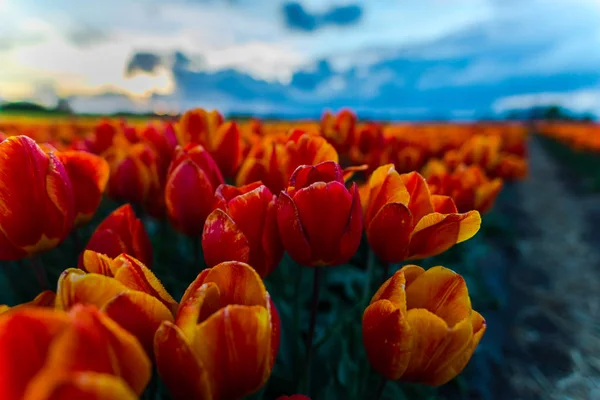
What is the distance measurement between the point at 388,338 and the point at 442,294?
12 cm

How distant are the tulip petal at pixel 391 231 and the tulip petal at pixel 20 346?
2.00ft

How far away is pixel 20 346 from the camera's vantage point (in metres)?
0.43

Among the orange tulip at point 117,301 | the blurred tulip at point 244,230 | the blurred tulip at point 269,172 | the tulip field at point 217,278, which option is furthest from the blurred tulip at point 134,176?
the orange tulip at point 117,301

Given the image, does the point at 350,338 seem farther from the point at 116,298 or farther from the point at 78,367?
the point at 78,367

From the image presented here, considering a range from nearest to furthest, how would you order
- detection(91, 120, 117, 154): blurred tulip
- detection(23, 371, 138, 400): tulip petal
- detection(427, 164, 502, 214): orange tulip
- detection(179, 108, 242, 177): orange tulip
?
1. detection(23, 371, 138, 400): tulip petal
2. detection(179, 108, 242, 177): orange tulip
3. detection(427, 164, 502, 214): orange tulip
4. detection(91, 120, 117, 154): blurred tulip

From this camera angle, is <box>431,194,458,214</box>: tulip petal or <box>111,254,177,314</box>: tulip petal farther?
<box>431,194,458,214</box>: tulip petal


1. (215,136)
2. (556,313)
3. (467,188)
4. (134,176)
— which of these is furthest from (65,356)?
(556,313)

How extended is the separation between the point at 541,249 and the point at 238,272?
672 centimetres

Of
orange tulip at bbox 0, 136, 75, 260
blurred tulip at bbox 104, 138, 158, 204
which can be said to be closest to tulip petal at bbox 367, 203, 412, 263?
orange tulip at bbox 0, 136, 75, 260

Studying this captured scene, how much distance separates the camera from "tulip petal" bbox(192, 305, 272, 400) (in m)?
0.55

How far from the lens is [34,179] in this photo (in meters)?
0.85

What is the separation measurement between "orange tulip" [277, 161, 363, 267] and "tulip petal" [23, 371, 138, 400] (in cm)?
44

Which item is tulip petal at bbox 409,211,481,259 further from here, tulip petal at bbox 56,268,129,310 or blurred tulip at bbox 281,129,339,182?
tulip petal at bbox 56,268,129,310

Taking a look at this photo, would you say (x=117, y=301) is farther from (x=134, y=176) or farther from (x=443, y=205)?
(x=134, y=176)
